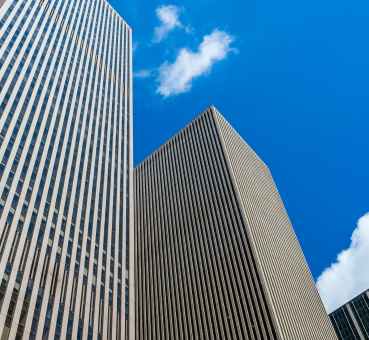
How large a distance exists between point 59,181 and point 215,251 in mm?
44091

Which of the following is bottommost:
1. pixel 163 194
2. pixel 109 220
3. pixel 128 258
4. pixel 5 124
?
pixel 128 258

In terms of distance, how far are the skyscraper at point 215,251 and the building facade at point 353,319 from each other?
142 ft

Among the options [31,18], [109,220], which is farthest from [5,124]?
[31,18]

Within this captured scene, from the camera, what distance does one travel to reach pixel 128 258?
237ft

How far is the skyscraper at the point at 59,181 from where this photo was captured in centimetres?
5222

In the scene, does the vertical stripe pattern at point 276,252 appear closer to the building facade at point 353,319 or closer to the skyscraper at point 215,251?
the skyscraper at point 215,251

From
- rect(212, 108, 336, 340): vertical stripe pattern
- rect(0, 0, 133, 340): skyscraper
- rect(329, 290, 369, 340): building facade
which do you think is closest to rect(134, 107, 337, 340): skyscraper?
rect(212, 108, 336, 340): vertical stripe pattern

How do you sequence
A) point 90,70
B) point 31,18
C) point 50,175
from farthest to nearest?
point 90,70
point 31,18
point 50,175

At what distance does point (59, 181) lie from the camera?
225ft

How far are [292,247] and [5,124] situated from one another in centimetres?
8913

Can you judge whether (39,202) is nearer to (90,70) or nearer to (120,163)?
(120,163)

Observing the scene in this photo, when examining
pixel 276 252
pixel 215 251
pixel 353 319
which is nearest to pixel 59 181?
pixel 215 251

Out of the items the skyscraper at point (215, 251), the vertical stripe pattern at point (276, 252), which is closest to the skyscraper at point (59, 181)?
the skyscraper at point (215, 251)

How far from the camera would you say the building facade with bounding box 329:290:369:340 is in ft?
499
